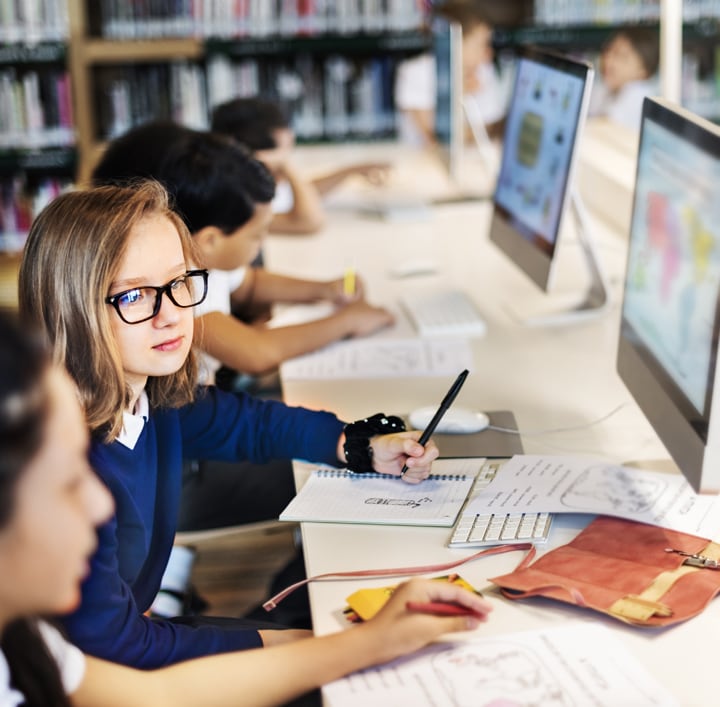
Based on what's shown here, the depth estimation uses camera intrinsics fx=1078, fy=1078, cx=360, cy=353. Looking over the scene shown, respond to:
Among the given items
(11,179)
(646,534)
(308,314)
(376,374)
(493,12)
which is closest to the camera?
(646,534)

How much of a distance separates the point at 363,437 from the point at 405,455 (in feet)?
0.23

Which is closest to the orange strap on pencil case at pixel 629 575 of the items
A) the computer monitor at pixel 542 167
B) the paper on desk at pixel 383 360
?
the paper on desk at pixel 383 360

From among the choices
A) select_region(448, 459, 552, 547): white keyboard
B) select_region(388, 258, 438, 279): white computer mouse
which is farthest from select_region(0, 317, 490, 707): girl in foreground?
select_region(388, 258, 438, 279): white computer mouse

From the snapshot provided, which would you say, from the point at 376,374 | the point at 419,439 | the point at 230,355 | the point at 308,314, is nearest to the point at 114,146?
the point at 308,314

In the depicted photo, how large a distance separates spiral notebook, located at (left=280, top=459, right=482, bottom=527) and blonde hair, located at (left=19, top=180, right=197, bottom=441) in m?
0.26

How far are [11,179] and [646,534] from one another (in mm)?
3586

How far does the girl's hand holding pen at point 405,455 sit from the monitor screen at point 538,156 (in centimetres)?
65

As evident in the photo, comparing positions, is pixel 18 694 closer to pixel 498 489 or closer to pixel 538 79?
pixel 498 489

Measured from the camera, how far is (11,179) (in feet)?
13.9

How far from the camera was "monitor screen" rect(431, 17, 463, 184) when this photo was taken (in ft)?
9.54

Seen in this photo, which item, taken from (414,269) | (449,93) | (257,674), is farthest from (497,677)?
(449,93)

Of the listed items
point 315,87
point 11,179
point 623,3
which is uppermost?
point 623,3

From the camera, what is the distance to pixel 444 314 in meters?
2.05

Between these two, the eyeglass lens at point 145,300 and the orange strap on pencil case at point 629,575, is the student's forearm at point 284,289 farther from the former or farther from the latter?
the orange strap on pencil case at point 629,575
